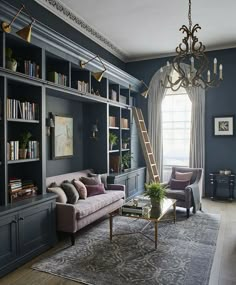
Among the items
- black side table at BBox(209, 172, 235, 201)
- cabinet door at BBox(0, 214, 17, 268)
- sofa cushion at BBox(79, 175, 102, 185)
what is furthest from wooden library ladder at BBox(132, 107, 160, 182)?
cabinet door at BBox(0, 214, 17, 268)

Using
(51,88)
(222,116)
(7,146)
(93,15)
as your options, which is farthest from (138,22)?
(7,146)

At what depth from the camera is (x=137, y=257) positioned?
10.7 ft

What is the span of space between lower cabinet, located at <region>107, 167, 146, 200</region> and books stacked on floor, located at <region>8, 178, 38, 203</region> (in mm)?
2106

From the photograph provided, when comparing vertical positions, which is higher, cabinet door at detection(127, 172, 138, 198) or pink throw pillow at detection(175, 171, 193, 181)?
pink throw pillow at detection(175, 171, 193, 181)

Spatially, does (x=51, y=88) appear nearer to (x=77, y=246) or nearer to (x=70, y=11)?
(x=70, y=11)

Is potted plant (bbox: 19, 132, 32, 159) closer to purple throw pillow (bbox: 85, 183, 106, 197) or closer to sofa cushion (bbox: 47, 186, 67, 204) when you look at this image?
sofa cushion (bbox: 47, 186, 67, 204)

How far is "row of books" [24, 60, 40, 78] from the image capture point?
11.6ft

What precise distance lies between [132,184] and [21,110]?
3660 mm

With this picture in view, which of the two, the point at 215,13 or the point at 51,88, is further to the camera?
the point at 215,13

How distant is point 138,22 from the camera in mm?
5164

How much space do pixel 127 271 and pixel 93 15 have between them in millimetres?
4330

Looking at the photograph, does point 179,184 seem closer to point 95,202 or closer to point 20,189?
point 95,202

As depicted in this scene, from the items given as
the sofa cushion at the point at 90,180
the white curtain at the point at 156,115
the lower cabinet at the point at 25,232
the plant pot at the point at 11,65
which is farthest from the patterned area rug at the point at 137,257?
the white curtain at the point at 156,115

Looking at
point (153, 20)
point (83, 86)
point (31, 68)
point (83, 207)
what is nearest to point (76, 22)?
point (83, 86)
